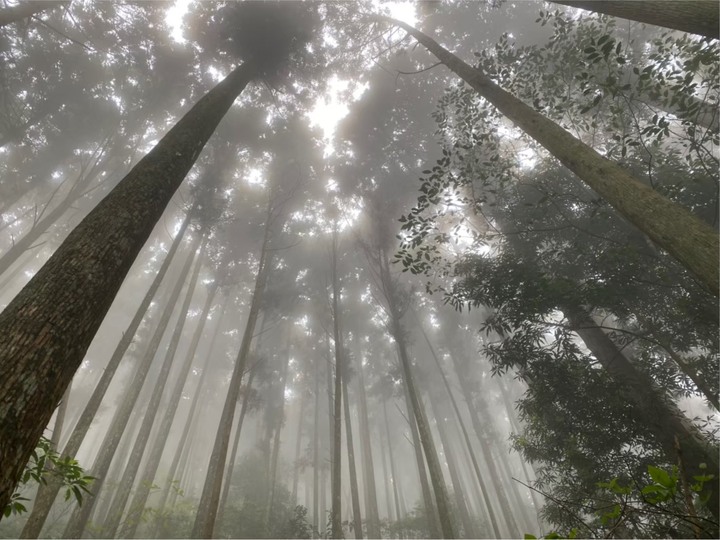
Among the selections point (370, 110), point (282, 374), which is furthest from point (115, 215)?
point (282, 374)

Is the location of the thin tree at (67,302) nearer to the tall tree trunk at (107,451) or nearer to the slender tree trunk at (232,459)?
the tall tree trunk at (107,451)

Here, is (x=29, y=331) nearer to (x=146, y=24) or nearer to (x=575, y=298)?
(x=575, y=298)

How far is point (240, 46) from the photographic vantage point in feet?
29.9

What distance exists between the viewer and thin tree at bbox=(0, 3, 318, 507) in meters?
1.59

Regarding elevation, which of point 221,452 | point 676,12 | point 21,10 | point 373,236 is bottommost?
point 221,452

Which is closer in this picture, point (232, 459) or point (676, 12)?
point (676, 12)

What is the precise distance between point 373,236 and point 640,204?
1075 centimetres

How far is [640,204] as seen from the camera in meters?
3.03

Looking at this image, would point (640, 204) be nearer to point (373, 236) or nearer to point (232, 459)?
point (373, 236)

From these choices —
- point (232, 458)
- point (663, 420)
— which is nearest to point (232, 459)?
point (232, 458)

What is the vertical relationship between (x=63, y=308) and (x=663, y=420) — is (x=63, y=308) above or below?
below

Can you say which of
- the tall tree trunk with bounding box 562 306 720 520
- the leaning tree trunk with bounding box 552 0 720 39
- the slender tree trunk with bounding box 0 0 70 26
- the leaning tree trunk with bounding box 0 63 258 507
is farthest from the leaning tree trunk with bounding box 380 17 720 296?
the slender tree trunk with bounding box 0 0 70 26

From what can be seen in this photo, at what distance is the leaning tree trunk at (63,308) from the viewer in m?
1.58

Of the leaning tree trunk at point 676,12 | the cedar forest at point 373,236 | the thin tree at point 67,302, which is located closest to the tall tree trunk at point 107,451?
the cedar forest at point 373,236
